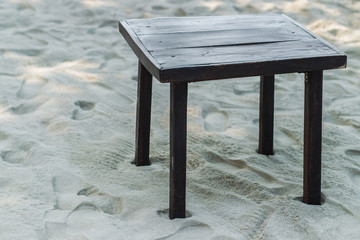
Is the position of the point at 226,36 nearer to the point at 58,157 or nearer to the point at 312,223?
the point at 312,223

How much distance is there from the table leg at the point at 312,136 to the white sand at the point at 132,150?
2.7 inches

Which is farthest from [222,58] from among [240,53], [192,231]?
[192,231]

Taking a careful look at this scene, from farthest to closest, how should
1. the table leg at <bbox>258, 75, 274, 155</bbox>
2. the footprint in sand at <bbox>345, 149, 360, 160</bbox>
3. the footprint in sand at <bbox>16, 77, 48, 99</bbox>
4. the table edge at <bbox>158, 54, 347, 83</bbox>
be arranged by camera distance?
the footprint in sand at <bbox>16, 77, 48, 99</bbox> < the footprint in sand at <bbox>345, 149, 360, 160</bbox> < the table leg at <bbox>258, 75, 274, 155</bbox> < the table edge at <bbox>158, 54, 347, 83</bbox>

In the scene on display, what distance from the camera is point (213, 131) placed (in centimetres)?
296

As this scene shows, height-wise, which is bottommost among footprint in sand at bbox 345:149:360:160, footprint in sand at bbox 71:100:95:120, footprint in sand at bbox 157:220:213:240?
footprint in sand at bbox 345:149:360:160

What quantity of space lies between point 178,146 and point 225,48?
0.38m

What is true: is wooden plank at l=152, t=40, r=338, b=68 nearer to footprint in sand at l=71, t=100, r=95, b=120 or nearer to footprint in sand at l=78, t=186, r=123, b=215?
footprint in sand at l=78, t=186, r=123, b=215

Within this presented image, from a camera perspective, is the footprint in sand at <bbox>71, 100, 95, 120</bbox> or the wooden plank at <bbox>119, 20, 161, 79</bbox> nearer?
the wooden plank at <bbox>119, 20, 161, 79</bbox>

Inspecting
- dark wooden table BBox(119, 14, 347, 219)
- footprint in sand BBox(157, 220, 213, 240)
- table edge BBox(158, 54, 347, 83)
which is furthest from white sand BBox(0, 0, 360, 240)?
table edge BBox(158, 54, 347, 83)

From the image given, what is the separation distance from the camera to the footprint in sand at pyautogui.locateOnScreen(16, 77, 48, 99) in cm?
324

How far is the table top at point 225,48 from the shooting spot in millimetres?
1995

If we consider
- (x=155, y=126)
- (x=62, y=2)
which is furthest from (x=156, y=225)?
(x=62, y=2)

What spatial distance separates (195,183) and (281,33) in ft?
2.24

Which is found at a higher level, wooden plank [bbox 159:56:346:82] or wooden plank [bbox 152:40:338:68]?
wooden plank [bbox 152:40:338:68]
